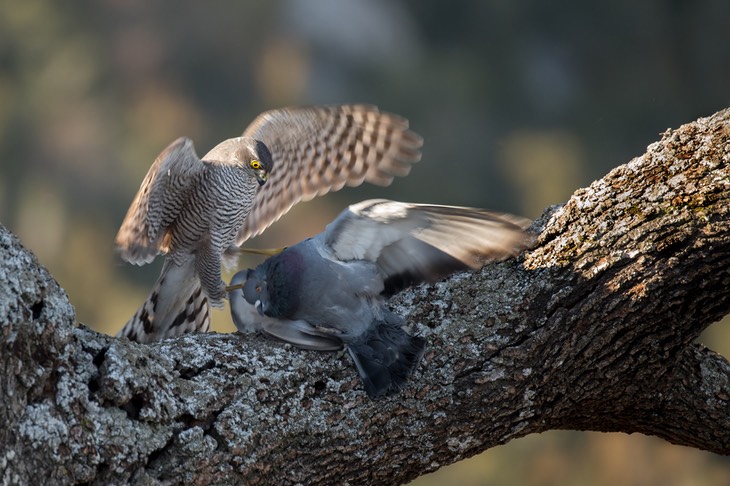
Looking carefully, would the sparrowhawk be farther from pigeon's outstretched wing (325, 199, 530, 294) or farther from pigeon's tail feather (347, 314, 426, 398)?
pigeon's tail feather (347, 314, 426, 398)

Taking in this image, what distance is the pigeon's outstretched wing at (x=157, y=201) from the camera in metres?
3.46

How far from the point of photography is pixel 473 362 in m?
2.38

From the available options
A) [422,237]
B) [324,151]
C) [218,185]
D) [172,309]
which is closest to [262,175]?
[218,185]

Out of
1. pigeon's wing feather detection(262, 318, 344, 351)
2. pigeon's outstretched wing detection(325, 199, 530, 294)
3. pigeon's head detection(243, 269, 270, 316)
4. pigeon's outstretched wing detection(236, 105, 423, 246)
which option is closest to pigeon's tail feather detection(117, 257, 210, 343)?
pigeon's outstretched wing detection(236, 105, 423, 246)

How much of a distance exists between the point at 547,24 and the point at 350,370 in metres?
9.54

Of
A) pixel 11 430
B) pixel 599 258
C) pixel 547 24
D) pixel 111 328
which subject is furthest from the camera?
pixel 547 24

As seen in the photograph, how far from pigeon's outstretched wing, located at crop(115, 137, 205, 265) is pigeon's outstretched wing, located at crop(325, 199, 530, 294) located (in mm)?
1141

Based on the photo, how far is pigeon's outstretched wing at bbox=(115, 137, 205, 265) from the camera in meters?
3.46

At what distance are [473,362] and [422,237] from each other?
395 mm

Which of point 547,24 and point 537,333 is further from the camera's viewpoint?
point 547,24

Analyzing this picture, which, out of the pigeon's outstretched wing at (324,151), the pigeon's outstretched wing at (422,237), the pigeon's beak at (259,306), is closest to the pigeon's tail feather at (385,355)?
the pigeon's outstretched wing at (422,237)

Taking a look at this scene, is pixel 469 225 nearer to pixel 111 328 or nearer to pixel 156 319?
pixel 156 319

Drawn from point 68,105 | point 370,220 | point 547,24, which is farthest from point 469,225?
point 68,105

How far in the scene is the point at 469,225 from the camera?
2.40 meters
